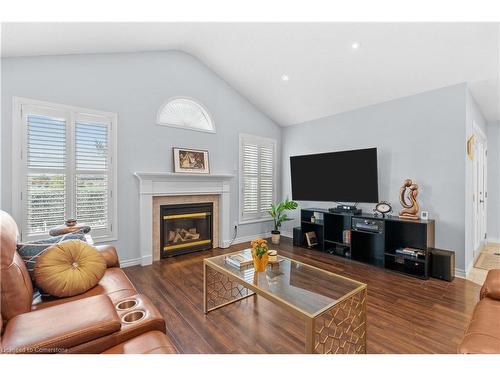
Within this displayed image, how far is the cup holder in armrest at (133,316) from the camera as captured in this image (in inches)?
52.9

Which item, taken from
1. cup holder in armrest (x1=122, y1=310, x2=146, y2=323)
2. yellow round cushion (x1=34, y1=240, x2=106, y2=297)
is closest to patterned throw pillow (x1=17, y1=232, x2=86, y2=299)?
yellow round cushion (x1=34, y1=240, x2=106, y2=297)

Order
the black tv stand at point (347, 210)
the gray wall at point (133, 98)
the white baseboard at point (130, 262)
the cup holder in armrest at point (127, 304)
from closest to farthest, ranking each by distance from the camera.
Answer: the cup holder in armrest at point (127, 304), the gray wall at point (133, 98), the white baseboard at point (130, 262), the black tv stand at point (347, 210)

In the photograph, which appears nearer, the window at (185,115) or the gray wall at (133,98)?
the gray wall at (133,98)

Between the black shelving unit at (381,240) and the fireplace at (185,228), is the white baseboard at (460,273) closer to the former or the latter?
the black shelving unit at (381,240)

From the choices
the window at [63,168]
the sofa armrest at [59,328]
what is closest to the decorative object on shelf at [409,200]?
the sofa armrest at [59,328]

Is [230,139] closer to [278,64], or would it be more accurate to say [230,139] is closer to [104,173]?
[278,64]

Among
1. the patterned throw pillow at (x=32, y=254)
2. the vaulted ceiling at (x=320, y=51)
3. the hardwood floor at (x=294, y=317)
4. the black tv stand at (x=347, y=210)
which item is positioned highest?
the vaulted ceiling at (x=320, y=51)

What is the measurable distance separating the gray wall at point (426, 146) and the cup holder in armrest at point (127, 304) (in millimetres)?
3706

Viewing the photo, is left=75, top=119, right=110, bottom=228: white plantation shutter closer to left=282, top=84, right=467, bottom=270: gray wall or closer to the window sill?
the window sill
